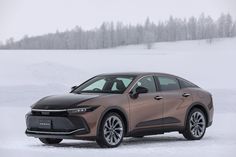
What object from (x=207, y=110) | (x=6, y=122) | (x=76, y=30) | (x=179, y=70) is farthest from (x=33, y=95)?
(x=76, y=30)

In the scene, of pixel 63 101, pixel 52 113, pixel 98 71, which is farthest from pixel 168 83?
pixel 98 71

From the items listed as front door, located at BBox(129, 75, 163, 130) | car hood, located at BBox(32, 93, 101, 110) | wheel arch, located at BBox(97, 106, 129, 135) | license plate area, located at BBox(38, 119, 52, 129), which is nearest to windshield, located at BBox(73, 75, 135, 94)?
front door, located at BBox(129, 75, 163, 130)

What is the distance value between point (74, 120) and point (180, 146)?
2.07m

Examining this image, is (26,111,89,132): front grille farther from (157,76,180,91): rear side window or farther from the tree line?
the tree line

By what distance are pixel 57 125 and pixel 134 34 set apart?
98504 mm

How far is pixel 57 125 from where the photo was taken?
1145 centimetres

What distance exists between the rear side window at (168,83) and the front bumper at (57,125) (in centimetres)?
238

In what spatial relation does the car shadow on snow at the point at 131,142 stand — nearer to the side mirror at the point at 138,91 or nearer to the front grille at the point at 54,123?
the front grille at the point at 54,123

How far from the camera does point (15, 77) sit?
130 feet

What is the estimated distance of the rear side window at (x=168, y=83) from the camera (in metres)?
13.1

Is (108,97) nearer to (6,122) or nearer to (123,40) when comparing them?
(6,122)

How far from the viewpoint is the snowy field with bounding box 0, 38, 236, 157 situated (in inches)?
442

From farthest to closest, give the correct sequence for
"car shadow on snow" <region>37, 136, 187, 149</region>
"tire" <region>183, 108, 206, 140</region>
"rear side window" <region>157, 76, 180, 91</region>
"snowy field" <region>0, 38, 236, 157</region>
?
"tire" <region>183, 108, 206, 140</region> → "rear side window" <region>157, 76, 180, 91</region> → "car shadow on snow" <region>37, 136, 187, 149</region> → "snowy field" <region>0, 38, 236, 157</region>

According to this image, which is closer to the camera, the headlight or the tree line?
the headlight
